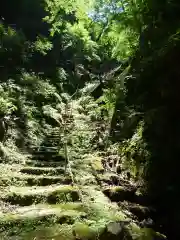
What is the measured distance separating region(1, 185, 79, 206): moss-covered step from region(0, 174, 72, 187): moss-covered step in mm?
310

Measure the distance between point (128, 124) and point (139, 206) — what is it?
9.48 ft

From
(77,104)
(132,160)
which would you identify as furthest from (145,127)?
(77,104)

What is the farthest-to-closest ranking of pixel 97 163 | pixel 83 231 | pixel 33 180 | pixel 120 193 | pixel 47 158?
pixel 47 158
pixel 97 163
pixel 33 180
pixel 120 193
pixel 83 231

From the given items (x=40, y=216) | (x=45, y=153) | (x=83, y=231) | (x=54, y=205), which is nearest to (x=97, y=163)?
(x=45, y=153)

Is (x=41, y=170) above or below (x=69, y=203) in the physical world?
above

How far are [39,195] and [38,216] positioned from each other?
790mm

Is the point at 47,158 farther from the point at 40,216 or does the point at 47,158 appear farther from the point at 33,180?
the point at 40,216

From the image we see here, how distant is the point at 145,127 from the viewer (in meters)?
6.83

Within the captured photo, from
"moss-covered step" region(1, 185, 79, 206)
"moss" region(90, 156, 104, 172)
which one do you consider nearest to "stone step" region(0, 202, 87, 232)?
"moss-covered step" region(1, 185, 79, 206)

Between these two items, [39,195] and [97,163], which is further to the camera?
[97,163]

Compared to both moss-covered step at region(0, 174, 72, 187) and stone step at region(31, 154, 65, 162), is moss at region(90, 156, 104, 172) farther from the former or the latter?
moss-covered step at region(0, 174, 72, 187)

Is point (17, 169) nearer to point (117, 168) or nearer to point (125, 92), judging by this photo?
point (117, 168)

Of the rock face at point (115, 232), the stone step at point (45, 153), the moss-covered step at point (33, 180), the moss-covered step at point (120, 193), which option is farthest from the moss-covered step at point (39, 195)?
the stone step at point (45, 153)

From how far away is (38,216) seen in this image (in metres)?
4.59
